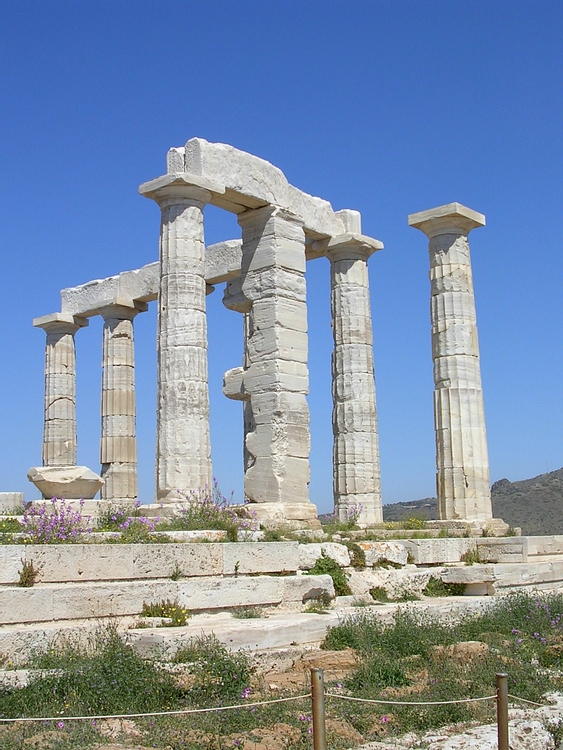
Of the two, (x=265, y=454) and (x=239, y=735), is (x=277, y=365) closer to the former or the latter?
(x=265, y=454)

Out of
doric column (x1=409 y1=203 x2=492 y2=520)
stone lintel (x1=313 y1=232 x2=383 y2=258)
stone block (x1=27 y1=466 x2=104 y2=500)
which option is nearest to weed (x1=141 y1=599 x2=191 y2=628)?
stone block (x1=27 y1=466 x2=104 y2=500)

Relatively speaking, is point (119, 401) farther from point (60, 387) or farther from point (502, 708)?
point (502, 708)

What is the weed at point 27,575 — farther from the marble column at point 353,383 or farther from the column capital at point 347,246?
the column capital at point 347,246

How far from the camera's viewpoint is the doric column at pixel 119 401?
91.4ft

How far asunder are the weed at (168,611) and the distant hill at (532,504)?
29.3 meters

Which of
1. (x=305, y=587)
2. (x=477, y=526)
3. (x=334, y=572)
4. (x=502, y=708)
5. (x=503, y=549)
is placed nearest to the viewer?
(x=502, y=708)

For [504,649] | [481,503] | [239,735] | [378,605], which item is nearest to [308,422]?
[481,503]

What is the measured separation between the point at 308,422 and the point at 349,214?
237 inches

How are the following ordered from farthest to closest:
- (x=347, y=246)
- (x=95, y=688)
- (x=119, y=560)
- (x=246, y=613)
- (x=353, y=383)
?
(x=347, y=246)
(x=353, y=383)
(x=246, y=613)
(x=119, y=560)
(x=95, y=688)

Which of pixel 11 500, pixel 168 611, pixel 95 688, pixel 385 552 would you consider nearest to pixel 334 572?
pixel 385 552

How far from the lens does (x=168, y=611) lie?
37.2ft

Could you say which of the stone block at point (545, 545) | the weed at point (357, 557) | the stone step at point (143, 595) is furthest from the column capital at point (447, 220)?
the stone step at point (143, 595)

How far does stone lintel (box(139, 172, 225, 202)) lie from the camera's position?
61.1 feet

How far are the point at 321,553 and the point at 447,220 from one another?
35.9 ft
